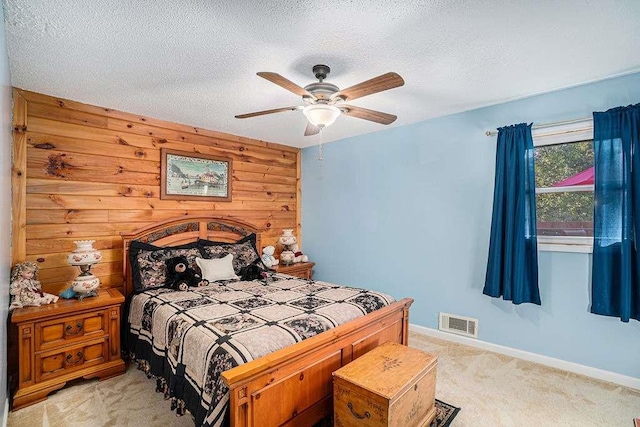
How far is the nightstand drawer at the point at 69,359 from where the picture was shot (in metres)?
2.34

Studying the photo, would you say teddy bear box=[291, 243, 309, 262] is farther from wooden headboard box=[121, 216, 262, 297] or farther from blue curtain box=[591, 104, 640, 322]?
blue curtain box=[591, 104, 640, 322]

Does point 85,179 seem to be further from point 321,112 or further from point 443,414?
point 443,414

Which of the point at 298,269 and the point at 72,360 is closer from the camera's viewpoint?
the point at 72,360

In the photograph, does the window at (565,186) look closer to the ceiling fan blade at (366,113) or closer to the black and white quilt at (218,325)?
the ceiling fan blade at (366,113)

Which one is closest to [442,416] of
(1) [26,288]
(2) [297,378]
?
(2) [297,378]

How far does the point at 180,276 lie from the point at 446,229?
8.98 ft

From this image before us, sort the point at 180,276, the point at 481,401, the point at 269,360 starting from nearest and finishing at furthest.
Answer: the point at 269,360, the point at 481,401, the point at 180,276

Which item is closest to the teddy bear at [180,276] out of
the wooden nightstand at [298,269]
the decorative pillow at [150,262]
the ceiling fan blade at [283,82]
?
the decorative pillow at [150,262]

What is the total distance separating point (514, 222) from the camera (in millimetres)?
2838

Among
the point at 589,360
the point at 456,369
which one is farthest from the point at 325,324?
the point at 589,360

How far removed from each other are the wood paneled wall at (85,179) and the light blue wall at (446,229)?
1641mm

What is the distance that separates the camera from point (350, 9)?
164 cm

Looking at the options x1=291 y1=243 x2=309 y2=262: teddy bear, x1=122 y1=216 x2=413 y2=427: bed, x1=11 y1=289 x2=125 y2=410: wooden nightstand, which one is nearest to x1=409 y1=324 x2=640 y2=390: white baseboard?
x1=122 y1=216 x2=413 y2=427: bed

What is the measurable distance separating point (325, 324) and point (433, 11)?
6.32ft
